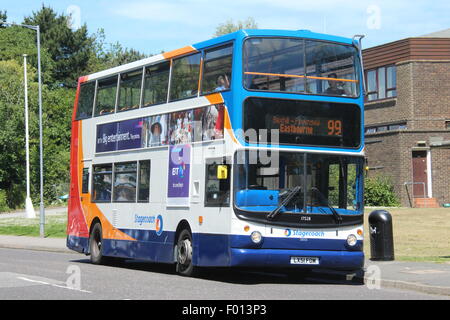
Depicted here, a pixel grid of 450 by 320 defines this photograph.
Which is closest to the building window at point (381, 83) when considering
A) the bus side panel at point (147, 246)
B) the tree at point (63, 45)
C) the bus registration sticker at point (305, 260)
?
the bus side panel at point (147, 246)

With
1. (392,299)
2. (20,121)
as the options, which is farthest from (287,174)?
A: (20,121)

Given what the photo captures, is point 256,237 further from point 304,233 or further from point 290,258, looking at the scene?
point 304,233

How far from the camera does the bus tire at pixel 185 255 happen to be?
17.5 m

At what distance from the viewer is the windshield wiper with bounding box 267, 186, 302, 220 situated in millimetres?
15844

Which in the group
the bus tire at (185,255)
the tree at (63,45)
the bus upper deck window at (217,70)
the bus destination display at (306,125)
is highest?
the tree at (63,45)

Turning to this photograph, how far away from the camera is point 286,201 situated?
52.4 feet

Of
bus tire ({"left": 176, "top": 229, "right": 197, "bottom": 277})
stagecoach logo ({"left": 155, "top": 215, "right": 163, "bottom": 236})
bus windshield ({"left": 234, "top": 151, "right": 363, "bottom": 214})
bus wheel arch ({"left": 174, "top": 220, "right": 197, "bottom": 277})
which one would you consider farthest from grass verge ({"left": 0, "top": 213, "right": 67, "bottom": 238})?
bus windshield ({"left": 234, "top": 151, "right": 363, "bottom": 214})

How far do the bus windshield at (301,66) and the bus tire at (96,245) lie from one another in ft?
25.5

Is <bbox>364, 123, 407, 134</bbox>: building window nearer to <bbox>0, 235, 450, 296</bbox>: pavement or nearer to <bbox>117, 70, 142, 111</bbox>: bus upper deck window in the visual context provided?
<bbox>0, 235, 450, 296</bbox>: pavement

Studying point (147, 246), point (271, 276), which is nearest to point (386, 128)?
point (147, 246)

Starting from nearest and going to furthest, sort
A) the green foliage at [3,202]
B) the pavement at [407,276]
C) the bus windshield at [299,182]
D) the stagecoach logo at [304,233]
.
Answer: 1. the pavement at [407,276]
2. the bus windshield at [299,182]
3. the stagecoach logo at [304,233]
4. the green foliage at [3,202]

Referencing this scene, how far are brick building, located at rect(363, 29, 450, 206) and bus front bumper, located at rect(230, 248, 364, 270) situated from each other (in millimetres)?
27372

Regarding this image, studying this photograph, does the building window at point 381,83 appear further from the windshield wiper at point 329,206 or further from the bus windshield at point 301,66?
the windshield wiper at point 329,206

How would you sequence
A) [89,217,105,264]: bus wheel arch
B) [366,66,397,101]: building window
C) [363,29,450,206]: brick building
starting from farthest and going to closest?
[366,66,397,101]: building window, [363,29,450,206]: brick building, [89,217,105,264]: bus wheel arch
